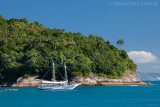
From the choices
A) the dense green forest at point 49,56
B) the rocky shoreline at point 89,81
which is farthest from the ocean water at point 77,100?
the dense green forest at point 49,56

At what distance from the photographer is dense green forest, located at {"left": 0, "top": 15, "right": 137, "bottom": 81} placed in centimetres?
10169

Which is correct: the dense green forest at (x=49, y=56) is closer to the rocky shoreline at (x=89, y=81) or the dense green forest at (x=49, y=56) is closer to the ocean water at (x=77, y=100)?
the rocky shoreline at (x=89, y=81)

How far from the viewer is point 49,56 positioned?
105 meters

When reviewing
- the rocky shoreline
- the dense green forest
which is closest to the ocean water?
the rocky shoreline

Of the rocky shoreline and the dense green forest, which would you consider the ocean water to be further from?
the dense green forest

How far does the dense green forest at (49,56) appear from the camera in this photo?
101688 millimetres

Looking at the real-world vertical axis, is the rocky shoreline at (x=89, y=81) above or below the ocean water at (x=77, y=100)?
above

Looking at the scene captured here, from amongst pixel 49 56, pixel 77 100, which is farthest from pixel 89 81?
pixel 77 100

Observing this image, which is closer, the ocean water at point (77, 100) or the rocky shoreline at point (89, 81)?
the ocean water at point (77, 100)

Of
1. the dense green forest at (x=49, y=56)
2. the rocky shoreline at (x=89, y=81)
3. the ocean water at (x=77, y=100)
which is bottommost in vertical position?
the ocean water at (x=77, y=100)

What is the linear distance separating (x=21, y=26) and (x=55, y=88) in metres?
77.0

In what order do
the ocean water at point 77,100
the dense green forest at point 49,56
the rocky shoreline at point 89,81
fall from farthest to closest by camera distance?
the dense green forest at point 49,56, the rocky shoreline at point 89,81, the ocean water at point 77,100

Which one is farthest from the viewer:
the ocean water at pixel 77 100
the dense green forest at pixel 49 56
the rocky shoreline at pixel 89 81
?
the dense green forest at pixel 49 56

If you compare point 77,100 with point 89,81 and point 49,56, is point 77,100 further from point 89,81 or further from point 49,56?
point 49,56
